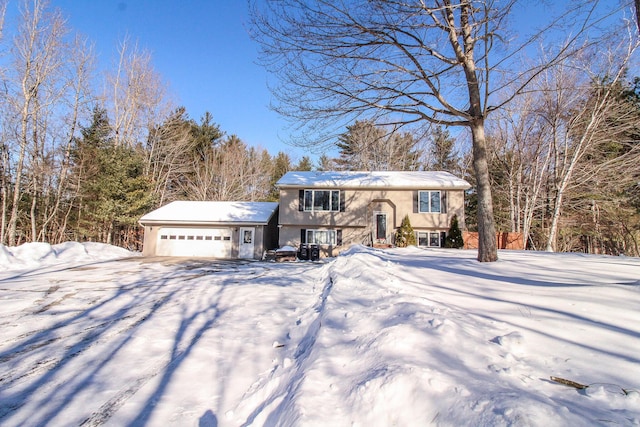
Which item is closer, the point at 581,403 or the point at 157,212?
the point at 581,403

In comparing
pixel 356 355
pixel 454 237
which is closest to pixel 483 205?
pixel 356 355

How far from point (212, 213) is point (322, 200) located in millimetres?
7217

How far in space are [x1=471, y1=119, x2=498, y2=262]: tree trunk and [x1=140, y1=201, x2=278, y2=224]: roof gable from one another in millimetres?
13150

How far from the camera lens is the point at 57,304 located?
6.12 metres

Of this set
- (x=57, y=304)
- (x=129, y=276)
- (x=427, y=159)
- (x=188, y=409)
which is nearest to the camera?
(x=188, y=409)

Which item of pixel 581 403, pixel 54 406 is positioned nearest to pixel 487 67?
pixel 581 403

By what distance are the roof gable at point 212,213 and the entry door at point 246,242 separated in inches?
27.0

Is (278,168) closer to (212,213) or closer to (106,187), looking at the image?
(212,213)

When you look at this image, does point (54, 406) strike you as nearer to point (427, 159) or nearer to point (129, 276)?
point (129, 276)

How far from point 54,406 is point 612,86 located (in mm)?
20581

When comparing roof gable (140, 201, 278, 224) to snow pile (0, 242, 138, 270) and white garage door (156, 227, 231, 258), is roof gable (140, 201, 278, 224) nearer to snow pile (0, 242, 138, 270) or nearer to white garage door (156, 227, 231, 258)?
white garage door (156, 227, 231, 258)

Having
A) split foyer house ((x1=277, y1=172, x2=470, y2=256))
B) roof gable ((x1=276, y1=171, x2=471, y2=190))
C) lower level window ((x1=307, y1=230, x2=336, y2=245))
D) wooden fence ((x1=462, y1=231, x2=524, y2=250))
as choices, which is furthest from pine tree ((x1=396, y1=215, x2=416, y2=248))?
lower level window ((x1=307, y1=230, x2=336, y2=245))

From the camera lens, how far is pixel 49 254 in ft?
44.5

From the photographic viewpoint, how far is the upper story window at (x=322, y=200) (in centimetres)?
1880
